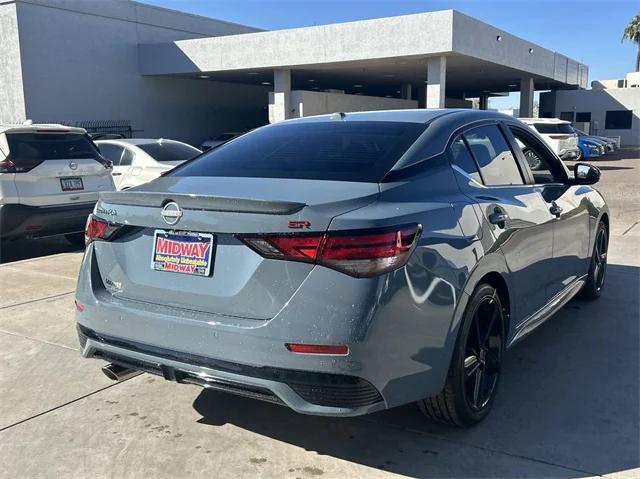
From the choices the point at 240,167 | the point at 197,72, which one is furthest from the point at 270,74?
the point at 240,167

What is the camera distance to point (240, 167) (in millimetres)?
3510

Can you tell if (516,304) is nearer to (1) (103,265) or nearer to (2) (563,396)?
(2) (563,396)

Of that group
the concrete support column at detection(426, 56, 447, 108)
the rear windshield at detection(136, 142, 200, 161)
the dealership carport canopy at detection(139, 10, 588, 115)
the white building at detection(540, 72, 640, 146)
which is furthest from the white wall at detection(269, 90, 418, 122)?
the white building at detection(540, 72, 640, 146)

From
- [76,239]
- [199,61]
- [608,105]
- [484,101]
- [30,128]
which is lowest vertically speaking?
[76,239]

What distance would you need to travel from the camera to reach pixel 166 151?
35.3 ft

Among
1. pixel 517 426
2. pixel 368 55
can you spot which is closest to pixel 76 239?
pixel 517 426

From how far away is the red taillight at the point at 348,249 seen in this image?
2619 mm

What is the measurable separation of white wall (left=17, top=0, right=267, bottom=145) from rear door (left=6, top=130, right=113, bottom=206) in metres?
18.5

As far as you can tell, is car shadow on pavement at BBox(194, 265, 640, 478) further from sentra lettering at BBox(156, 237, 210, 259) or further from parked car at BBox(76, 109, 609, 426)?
sentra lettering at BBox(156, 237, 210, 259)

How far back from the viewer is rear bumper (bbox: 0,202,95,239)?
7.67 metres

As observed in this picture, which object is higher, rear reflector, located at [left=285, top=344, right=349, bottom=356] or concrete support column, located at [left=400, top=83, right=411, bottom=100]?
concrete support column, located at [left=400, top=83, right=411, bottom=100]

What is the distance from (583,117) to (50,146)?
140ft

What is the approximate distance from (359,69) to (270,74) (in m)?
4.39

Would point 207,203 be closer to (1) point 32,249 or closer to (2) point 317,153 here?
(2) point 317,153
